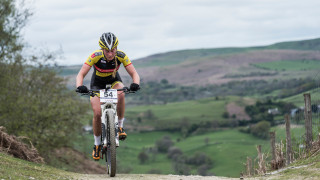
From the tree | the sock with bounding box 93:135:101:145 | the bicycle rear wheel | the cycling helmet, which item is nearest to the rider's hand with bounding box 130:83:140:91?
the bicycle rear wheel

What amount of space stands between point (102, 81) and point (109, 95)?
957 millimetres

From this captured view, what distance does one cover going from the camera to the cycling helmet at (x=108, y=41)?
34.2 ft

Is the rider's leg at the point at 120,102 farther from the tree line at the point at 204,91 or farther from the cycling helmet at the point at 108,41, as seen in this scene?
the tree line at the point at 204,91

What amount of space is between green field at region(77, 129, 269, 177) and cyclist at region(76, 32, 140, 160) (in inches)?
2728

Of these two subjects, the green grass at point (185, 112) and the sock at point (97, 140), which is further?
the green grass at point (185, 112)

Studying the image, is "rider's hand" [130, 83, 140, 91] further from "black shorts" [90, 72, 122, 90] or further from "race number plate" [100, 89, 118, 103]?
"black shorts" [90, 72, 122, 90]

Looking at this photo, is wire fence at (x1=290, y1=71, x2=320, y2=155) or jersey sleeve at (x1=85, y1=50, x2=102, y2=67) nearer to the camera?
jersey sleeve at (x1=85, y1=50, x2=102, y2=67)

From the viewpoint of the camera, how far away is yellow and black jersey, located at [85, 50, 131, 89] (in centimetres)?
1072

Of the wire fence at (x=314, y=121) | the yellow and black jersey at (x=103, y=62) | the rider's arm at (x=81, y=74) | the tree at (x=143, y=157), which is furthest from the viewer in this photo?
the tree at (x=143, y=157)

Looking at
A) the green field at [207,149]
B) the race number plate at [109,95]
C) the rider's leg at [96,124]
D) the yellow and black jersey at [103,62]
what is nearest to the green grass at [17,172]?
the rider's leg at [96,124]

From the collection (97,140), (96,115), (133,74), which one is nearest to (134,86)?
(133,74)

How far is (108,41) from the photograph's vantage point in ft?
34.3

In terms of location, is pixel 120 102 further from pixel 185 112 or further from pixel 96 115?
pixel 185 112

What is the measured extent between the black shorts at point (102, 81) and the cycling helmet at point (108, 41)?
0.94m
